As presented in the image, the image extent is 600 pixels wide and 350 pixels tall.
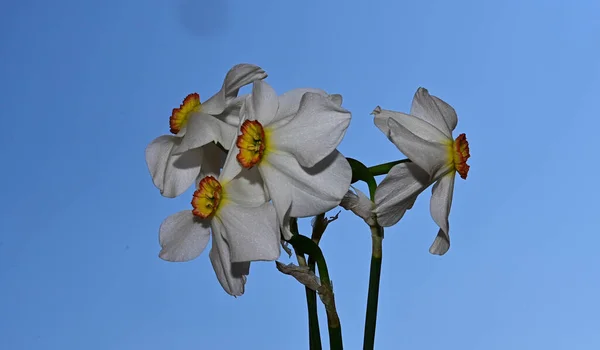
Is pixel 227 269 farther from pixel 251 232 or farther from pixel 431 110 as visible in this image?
pixel 431 110

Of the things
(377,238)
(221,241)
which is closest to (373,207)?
(377,238)

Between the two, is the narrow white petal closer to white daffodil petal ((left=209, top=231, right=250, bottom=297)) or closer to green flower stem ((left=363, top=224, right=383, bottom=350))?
white daffodil petal ((left=209, top=231, right=250, bottom=297))

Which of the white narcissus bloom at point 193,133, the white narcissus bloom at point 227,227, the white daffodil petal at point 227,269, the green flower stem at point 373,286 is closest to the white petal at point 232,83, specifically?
the white narcissus bloom at point 193,133

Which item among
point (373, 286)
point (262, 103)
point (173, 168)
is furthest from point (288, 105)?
point (373, 286)

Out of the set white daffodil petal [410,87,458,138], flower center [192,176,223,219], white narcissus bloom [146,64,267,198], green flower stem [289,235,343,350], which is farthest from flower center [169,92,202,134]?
white daffodil petal [410,87,458,138]

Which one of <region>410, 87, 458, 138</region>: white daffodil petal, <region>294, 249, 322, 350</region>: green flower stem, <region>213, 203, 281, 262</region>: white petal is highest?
<region>410, 87, 458, 138</region>: white daffodil petal
